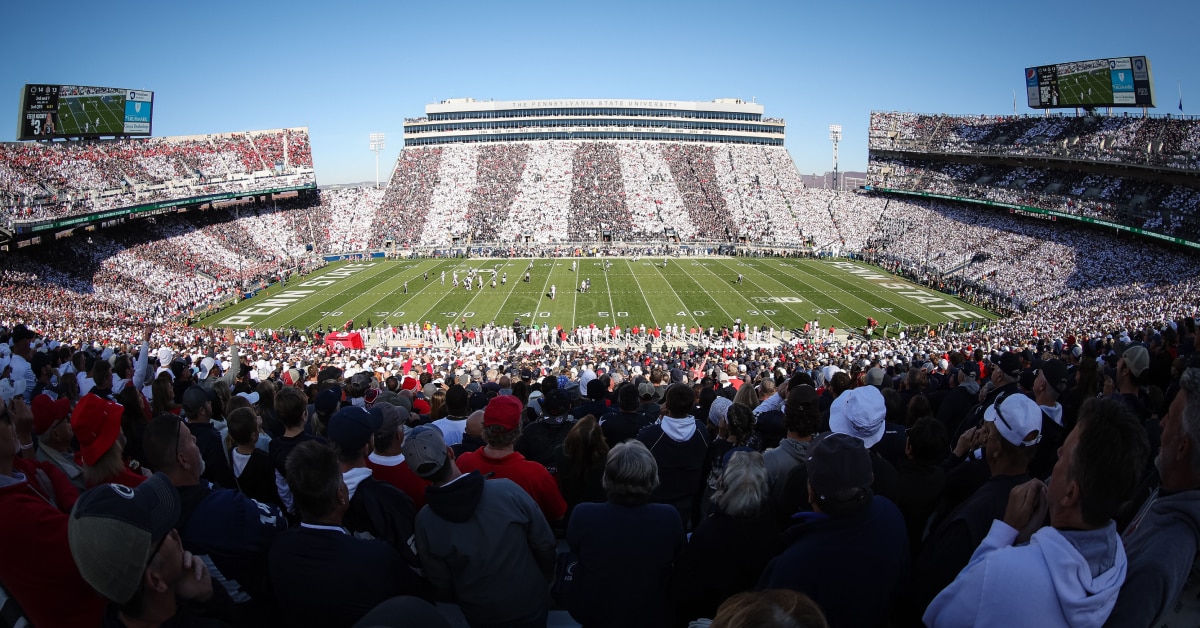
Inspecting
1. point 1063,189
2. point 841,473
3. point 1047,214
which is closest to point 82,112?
point 841,473

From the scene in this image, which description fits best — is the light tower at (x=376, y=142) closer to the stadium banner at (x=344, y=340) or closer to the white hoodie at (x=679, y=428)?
the stadium banner at (x=344, y=340)

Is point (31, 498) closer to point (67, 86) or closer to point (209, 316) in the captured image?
point (209, 316)

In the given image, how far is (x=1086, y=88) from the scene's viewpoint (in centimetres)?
5072

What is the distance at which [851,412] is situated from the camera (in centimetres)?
436

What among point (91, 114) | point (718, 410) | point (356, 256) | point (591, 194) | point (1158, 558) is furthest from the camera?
point (591, 194)

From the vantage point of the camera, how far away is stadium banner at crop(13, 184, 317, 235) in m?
35.2

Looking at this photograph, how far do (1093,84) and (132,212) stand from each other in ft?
230

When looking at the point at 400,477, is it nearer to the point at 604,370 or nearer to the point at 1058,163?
the point at 604,370

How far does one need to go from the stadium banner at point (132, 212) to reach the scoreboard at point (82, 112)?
7.63 meters

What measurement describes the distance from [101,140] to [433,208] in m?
26.7

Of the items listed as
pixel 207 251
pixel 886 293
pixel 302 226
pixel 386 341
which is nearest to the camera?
pixel 386 341

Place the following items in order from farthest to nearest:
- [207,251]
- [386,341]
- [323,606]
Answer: [207,251] < [386,341] < [323,606]

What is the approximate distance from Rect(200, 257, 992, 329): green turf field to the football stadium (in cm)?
46

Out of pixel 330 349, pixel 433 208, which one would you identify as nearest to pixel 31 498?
pixel 330 349
